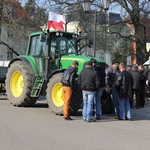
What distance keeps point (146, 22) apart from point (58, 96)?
16.3 metres

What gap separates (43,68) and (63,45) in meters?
1.15

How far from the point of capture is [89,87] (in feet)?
35.8

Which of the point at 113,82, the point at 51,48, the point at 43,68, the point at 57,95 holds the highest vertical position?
the point at 51,48

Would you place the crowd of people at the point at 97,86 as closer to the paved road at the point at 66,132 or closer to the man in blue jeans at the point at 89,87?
the man in blue jeans at the point at 89,87

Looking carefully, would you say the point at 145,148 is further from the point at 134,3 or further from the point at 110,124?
the point at 134,3

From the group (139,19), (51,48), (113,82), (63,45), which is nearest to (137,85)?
(113,82)

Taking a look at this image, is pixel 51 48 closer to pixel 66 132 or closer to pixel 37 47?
pixel 37 47

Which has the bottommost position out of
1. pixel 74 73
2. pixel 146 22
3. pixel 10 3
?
pixel 74 73

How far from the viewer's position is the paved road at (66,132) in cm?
773

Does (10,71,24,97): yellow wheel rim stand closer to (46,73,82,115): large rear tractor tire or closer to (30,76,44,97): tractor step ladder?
(30,76,44,97): tractor step ladder

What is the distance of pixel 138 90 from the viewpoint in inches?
600

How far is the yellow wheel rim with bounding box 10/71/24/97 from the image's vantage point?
14.5m

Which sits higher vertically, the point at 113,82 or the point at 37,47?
the point at 37,47

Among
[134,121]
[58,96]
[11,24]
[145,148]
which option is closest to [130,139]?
[145,148]
